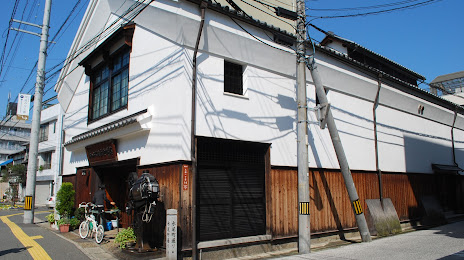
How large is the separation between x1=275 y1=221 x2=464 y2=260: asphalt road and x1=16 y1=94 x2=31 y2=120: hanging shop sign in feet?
54.6

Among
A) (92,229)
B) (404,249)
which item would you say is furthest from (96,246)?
(404,249)

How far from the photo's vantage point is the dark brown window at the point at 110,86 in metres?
12.4

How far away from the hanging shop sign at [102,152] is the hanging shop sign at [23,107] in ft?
23.7

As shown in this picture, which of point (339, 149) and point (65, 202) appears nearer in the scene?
point (339, 149)

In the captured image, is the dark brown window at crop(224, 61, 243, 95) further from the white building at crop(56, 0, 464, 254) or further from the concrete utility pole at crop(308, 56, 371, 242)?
the concrete utility pole at crop(308, 56, 371, 242)

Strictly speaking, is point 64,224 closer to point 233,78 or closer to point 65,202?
point 65,202

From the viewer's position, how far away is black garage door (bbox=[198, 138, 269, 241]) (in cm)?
926

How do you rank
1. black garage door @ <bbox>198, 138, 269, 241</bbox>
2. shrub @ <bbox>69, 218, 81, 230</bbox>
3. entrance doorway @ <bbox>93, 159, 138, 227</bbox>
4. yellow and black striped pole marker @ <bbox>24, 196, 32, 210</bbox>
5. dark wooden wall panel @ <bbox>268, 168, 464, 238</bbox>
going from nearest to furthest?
1. black garage door @ <bbox>198, 138, 269, 241</bbox>
2. dark wooden wall panel @ <bbox>268, 168, 464, 238</bbox>
3. shrub @ <bbox>69, 218, 81, 230</bbox>
4. entrance doorway @ <bbox>93, 159, 138, 227</bbox>
5. yellow and black striped pole marker @ <bbox>24, 196, 32, 210</bbox>

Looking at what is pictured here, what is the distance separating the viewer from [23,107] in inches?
732

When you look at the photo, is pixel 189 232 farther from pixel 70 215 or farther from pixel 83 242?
pixel 70 215

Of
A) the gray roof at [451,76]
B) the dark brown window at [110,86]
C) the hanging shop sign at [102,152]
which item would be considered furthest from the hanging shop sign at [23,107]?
the gray roof at [451,76]

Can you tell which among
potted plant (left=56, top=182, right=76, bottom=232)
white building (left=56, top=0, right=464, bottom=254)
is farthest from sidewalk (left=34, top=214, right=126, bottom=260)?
potted plant (left=56, top=182, right=76, bottom=232)

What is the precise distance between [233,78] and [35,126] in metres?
11.9

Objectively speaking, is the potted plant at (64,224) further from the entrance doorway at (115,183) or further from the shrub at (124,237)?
the shrub at (124,237)
